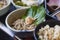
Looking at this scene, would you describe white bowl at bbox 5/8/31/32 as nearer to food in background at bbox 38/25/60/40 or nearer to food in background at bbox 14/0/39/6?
food in background at bbox 14/0/39/6

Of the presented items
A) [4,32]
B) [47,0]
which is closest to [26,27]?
[4,32]

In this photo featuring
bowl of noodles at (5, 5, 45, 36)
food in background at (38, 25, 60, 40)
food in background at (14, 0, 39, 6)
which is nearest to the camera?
food in background at (38, 25, 60, 40)

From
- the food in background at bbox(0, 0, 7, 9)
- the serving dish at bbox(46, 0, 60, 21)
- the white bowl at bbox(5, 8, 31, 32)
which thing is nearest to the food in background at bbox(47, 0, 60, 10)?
the serving dish at bbox(46, 0, 60, 21)

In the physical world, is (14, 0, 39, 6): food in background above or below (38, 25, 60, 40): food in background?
above

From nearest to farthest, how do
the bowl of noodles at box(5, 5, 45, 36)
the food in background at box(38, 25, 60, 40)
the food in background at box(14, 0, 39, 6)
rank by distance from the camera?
1. the food in background at box(38, 25, 60, 40)
2. the bowl of noodles at box(5, 5, 45, 36)
3. the food in background at box(14, 0, 39, 6)

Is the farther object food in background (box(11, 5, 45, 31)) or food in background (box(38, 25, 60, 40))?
food in background (box(11, 5, 45, 31))

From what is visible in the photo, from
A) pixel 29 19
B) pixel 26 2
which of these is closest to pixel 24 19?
pixel 29 19

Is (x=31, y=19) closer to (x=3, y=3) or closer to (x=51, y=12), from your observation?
(x=51, y=12)

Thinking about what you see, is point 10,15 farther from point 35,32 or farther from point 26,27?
point 35,32

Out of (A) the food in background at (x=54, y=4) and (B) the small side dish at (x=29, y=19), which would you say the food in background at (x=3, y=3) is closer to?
(B) the small side dish at (x=29, y=19)
